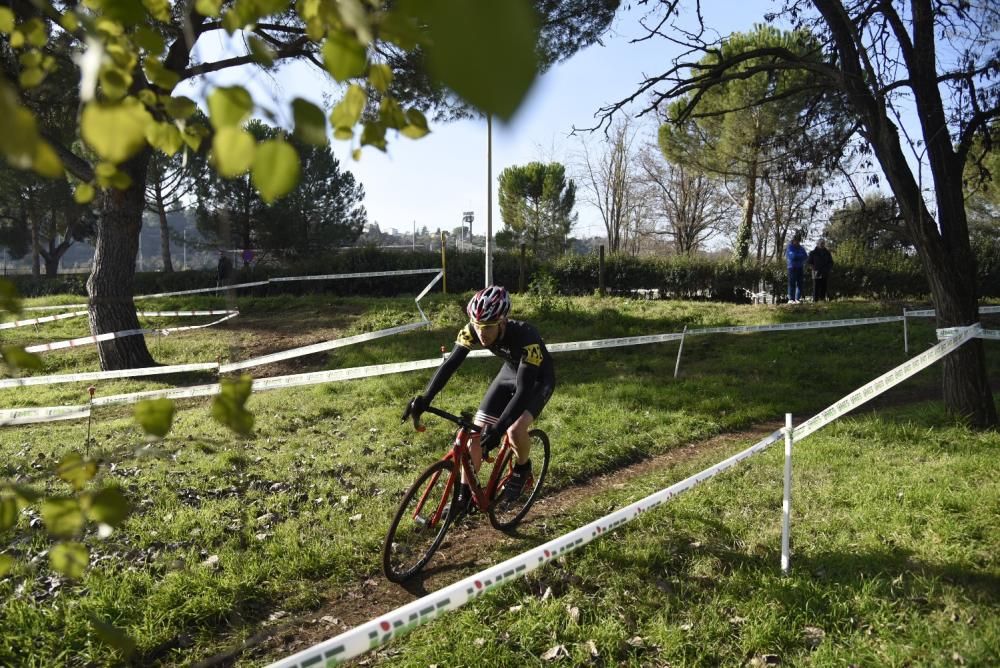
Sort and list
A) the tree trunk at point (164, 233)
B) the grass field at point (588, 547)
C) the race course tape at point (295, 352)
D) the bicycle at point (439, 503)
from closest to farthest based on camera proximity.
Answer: the grass field at point (588, 547)
the bicycle at point (439, 503)
the race course tape at point (295, 352)
the tree trunk at point (164, 233)

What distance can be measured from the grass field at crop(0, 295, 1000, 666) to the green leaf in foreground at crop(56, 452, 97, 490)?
15 cm

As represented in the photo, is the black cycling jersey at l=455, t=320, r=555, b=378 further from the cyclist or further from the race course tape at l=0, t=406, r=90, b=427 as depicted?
the race course tape at l=0, t=406, r=90, b=427

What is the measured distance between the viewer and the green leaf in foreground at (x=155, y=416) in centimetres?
104

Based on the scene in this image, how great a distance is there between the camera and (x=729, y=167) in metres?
32.7

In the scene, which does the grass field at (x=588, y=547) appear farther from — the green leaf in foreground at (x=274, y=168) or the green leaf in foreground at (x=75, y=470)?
the green leaf in foreground at (x=274, y=168)

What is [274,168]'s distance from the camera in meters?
0.70

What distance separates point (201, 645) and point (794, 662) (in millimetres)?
3412

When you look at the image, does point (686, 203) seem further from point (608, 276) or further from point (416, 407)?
point (416, 407)

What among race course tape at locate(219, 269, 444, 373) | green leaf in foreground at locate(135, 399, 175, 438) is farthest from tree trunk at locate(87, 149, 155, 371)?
green leaf in foreground at locate(135, 399, 175, 438)

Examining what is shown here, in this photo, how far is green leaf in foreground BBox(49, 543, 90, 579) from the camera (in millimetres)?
1203

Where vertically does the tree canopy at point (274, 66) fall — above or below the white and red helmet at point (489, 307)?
above

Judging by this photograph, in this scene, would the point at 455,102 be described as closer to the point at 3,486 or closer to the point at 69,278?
the point at 3,486

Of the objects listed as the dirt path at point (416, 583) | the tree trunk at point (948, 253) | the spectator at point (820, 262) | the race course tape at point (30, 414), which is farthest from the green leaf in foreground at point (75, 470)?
the spectator at point (820, 262)

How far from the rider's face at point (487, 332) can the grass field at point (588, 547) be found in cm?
167
